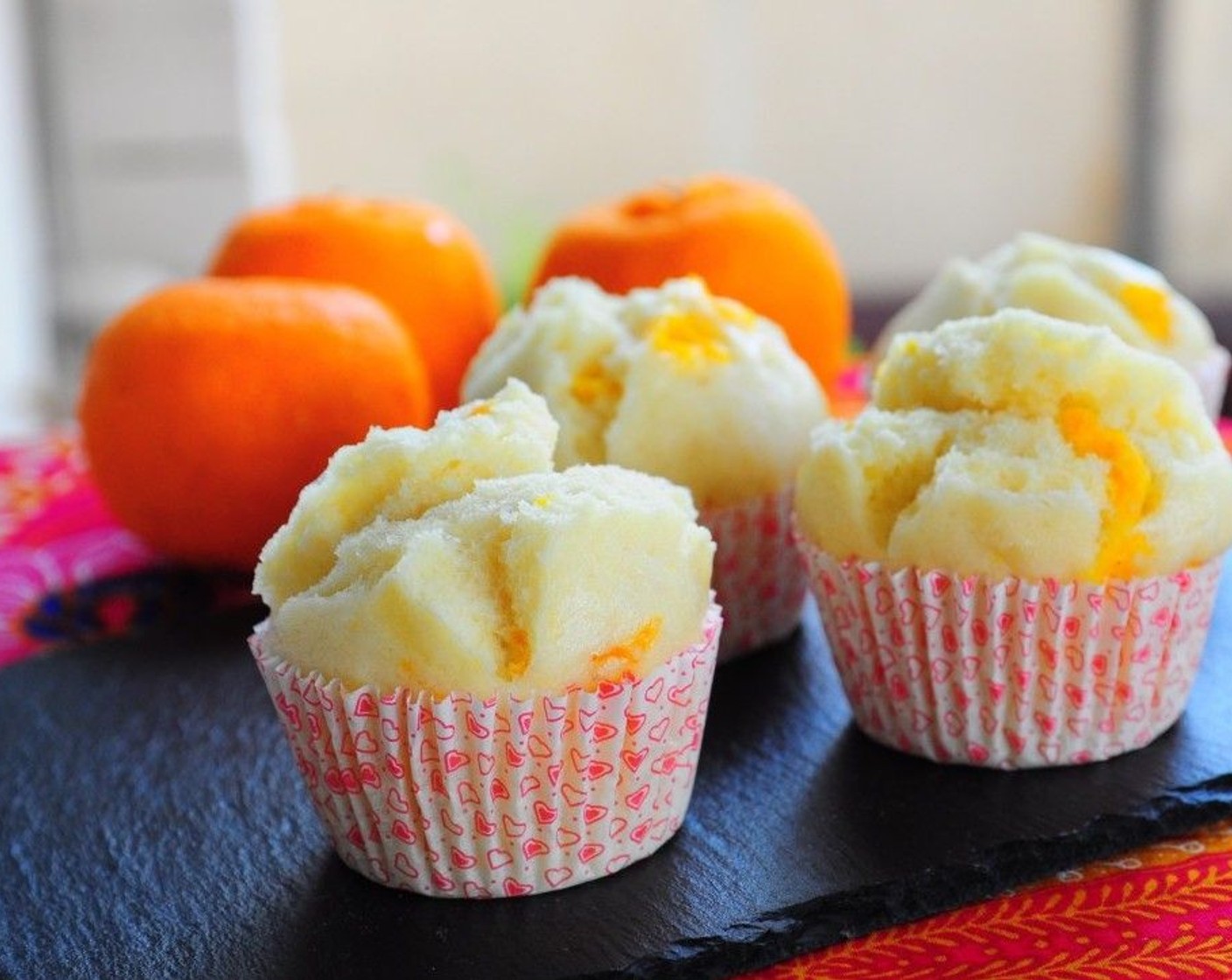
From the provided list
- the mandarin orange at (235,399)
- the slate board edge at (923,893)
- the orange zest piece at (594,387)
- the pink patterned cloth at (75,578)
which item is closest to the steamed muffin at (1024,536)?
the slate board edge at (923,893)

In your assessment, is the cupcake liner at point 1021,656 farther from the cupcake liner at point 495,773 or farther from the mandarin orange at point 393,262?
the mandarin orange at point 393,262

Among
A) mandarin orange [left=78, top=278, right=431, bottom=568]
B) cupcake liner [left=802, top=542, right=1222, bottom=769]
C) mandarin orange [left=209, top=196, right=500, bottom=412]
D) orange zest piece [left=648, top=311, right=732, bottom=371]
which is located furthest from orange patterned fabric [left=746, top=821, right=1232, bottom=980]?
mandarin orange [left=209, top=196, right=500, bottom=412]

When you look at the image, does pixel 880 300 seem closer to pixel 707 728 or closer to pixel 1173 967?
pixel 707 728

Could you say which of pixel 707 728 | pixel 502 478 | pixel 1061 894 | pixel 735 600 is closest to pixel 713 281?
pixel 735 600

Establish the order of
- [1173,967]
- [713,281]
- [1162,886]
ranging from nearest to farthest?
[1173,967], [1162,886], [713,281]

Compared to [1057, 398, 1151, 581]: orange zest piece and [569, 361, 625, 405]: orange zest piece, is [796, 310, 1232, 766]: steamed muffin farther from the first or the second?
[569, 361, 625, 405]: orange zest piece

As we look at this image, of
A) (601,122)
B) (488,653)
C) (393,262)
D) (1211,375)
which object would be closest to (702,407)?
(488,653)
